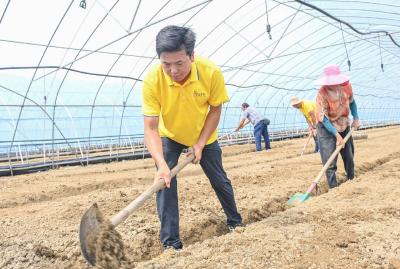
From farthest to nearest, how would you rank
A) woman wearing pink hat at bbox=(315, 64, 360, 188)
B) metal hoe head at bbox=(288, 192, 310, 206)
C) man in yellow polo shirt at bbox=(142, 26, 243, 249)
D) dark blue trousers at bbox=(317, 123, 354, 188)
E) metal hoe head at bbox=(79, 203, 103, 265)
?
1. dark blue trousers at bbox=(317, 123, 354, 188)
2. woman wearing pink hat at bbox=(315, 64, 360, 188)
3. metal hoe head at bbox=(288, 192, 310, 206)
4. man in yellow polo shirt at bbox=(142, 26, 243, 249)
5. metal hoe head at bbox=(79, 203, 103, 265)

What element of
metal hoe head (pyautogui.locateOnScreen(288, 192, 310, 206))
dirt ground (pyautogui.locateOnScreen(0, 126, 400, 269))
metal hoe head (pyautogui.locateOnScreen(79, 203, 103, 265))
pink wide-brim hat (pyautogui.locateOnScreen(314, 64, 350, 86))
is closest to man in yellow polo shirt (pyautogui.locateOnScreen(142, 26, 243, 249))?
dirt ground (pyautogui.locateOnScreen(0, 126, 400, 269))

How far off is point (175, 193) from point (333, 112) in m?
2.47

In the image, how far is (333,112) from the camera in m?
4.75

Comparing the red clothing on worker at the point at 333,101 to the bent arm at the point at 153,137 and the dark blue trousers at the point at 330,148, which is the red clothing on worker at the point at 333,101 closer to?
the dark blue trousers at the point at 330,148

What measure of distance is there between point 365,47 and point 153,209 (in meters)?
17.6

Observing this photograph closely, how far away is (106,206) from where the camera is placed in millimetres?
4453

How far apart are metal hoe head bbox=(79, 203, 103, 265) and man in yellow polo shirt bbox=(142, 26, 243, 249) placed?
0.50 m

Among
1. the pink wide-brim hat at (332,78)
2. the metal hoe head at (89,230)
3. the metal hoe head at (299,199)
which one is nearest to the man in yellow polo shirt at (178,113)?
the metal hoe head at (89,230)

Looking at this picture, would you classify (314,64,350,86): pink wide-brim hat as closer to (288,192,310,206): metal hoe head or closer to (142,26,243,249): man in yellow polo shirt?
(288,192,310,206): metal hoe head

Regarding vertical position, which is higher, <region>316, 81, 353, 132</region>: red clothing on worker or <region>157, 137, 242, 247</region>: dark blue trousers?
<region>316, 81, 353, 132</region>: red clothing on worker

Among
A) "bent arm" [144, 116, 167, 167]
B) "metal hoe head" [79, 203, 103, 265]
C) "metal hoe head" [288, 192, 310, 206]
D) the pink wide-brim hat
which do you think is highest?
the pink wide-brim hat

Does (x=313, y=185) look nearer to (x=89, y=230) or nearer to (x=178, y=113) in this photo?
(x=178, y=113)

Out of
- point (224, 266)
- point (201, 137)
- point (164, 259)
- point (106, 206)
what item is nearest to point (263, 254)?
point (224, 266)

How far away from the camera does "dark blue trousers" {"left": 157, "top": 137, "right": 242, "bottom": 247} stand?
302cm
